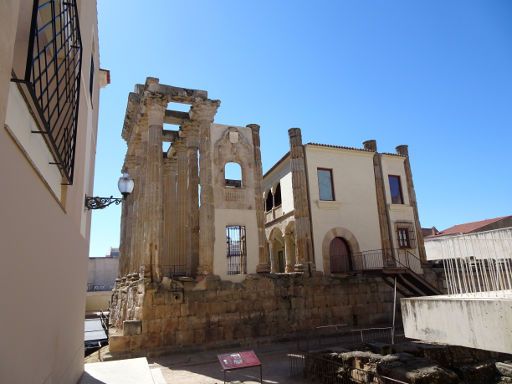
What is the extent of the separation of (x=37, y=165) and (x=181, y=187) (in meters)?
15.6

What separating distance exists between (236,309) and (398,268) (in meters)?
7.81

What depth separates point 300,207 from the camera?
18781 mm

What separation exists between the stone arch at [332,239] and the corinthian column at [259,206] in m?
3.56

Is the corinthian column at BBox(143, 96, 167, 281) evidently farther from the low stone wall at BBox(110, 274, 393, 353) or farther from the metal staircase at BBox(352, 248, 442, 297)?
the metal staircase at BBox(352, 248, 442, 297)

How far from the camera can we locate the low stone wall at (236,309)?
529 inches

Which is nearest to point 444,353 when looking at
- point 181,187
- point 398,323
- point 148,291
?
point 398,323

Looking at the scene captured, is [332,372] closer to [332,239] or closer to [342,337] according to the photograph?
[342,337]

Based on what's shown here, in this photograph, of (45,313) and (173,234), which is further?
(173,234)

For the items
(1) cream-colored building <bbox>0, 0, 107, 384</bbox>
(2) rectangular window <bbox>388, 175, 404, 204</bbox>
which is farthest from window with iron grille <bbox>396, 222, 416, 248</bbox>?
(1) cream-colored building <bbox>0, 0, 107, 384</bbox>

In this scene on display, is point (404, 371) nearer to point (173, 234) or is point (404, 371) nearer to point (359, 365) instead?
point (359, 365)

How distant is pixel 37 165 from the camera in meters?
3.10

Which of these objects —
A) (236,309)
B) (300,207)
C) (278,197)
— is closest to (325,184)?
(300,207)

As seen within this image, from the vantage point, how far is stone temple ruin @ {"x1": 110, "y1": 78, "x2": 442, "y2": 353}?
14.1 metres

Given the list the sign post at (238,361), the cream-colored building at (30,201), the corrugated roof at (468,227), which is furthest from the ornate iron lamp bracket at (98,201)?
the corrugated roof at (468,227)
